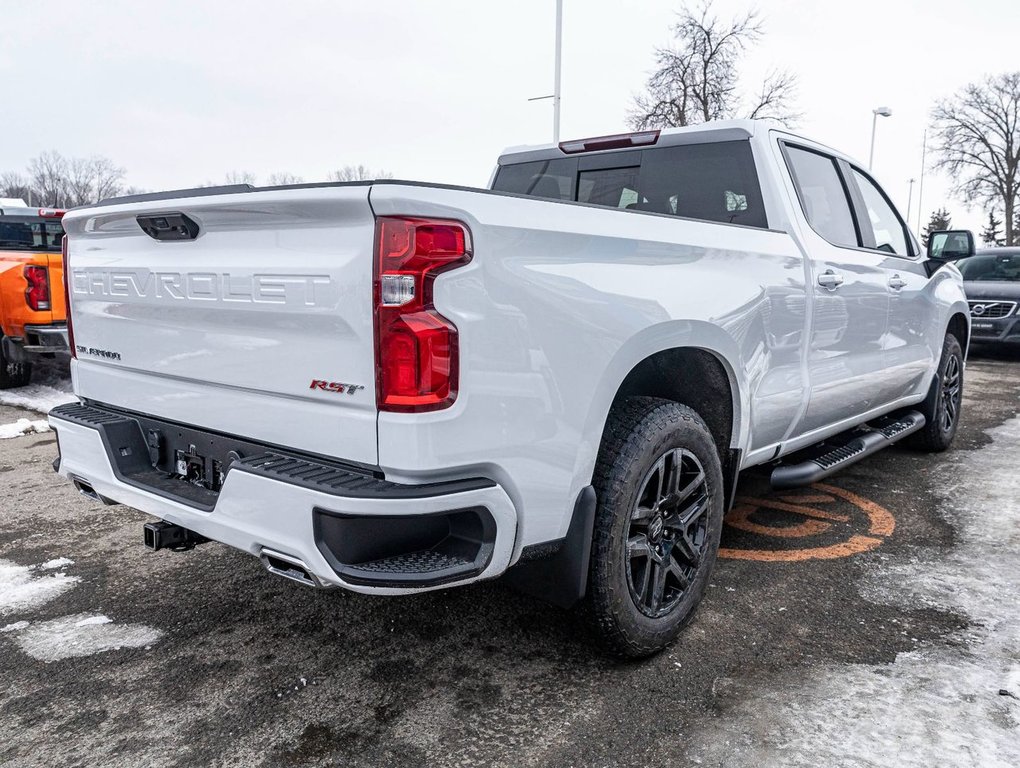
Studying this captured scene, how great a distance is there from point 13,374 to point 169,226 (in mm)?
7193

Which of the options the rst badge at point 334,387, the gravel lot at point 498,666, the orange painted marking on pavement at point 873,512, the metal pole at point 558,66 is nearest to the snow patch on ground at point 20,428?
the gravel lot at point 498,666

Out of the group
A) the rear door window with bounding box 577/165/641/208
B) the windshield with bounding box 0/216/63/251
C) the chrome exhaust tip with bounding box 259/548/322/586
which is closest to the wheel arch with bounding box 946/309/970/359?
the rear door window with bounding box 577/165/641/208

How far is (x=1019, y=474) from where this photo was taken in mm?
5332

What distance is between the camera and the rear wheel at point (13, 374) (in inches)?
324

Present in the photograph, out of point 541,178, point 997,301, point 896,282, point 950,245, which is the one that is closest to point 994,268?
point 997,301

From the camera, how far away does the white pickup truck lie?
1.99 m

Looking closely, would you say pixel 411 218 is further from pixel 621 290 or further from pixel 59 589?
pixel 59 589

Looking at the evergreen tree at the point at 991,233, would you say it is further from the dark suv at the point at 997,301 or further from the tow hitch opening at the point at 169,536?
the tow hitch opening at the point at 169,536

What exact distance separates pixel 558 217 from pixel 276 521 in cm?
114

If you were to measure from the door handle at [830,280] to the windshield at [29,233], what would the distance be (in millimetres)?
7995

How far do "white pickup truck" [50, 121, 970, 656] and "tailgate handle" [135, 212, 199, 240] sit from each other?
10mm

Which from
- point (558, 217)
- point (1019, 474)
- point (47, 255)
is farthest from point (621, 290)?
point (47, 255)

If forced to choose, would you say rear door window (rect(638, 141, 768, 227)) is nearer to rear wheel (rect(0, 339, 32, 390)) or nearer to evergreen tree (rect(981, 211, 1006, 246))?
rear wheel (rect(0, 339, 32, 390))

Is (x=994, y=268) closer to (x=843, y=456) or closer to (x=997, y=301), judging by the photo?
(x=997, y=301)
